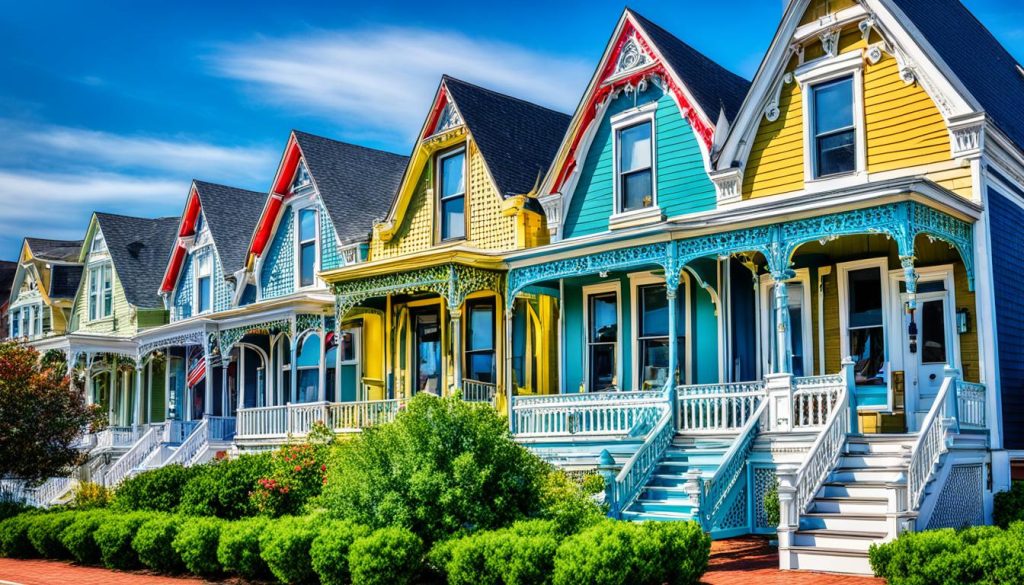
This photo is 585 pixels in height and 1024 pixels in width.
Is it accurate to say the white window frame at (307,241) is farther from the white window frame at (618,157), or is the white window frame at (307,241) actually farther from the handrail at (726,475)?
the handrail at (726,475)

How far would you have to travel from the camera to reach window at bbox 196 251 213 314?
119 ft

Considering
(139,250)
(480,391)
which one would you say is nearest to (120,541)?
(480,391)

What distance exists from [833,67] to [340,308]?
11917 millimetres

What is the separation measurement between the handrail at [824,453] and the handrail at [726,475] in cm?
113

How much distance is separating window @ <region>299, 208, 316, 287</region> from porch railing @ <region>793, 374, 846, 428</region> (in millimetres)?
16850

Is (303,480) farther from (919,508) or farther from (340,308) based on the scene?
(919,508)

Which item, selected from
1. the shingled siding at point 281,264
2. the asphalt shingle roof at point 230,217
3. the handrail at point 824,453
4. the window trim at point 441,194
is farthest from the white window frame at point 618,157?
the asphalt shingle roof at point 230,217

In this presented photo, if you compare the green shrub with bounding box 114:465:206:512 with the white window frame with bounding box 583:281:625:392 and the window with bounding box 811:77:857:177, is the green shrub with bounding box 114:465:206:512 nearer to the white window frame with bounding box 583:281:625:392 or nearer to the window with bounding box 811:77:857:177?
the white window frame with bounding box 583:281:625:392

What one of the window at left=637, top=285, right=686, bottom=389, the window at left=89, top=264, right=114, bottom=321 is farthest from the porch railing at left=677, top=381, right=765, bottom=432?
the window at left=89, top=264, right=114, bottom=321

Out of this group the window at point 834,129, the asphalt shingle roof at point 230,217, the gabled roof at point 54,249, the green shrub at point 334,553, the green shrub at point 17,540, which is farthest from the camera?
the gabled roof at point 54,249

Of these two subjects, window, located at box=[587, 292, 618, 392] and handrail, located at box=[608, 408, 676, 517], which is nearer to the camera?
handrail, located at box=[608, 408, 676, 517]

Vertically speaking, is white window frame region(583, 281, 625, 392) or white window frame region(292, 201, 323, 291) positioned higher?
white window frame region(292, 201, 323, 291)

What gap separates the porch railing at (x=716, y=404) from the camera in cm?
1788

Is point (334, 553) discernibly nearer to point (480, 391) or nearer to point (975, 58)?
point (480, 391)
